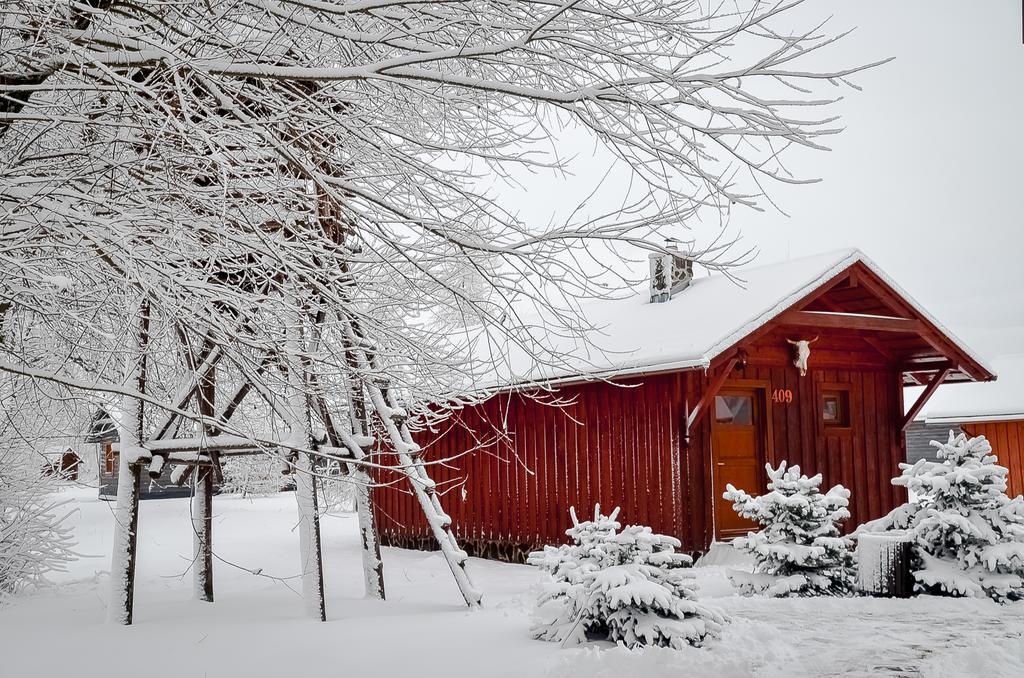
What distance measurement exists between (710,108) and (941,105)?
167 m

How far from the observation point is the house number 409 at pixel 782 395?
1381cm

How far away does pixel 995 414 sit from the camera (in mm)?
23297

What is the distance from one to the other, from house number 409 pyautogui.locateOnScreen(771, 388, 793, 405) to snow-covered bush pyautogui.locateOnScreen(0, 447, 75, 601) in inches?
395

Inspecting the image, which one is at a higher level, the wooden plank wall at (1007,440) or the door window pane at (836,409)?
the door window pane at (836,409)

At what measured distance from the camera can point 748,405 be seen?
13.8m

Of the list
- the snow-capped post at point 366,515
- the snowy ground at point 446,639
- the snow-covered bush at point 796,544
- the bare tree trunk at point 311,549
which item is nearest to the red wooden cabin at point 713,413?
the snow-covered bush at point 796,544

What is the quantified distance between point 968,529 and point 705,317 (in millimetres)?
4936

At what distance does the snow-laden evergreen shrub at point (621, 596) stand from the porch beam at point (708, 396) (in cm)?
500

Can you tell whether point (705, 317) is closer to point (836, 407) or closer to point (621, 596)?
point (836, 407)

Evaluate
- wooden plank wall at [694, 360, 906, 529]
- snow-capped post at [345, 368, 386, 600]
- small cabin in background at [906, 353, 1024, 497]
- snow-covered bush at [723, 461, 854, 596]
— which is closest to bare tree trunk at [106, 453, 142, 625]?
snow-capped post at [345, 368, 386, 600]

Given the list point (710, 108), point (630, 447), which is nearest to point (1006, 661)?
point (710, 108)

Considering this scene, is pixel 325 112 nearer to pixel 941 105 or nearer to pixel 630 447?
pixel 630 447

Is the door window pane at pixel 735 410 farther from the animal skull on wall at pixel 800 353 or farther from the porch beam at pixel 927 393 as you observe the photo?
the porch beam at pixel 927 393

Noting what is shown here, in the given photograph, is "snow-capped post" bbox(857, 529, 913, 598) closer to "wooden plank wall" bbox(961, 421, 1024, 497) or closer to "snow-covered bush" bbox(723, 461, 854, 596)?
"snow-covered bush" bbox(723, 461, 854, 596)
